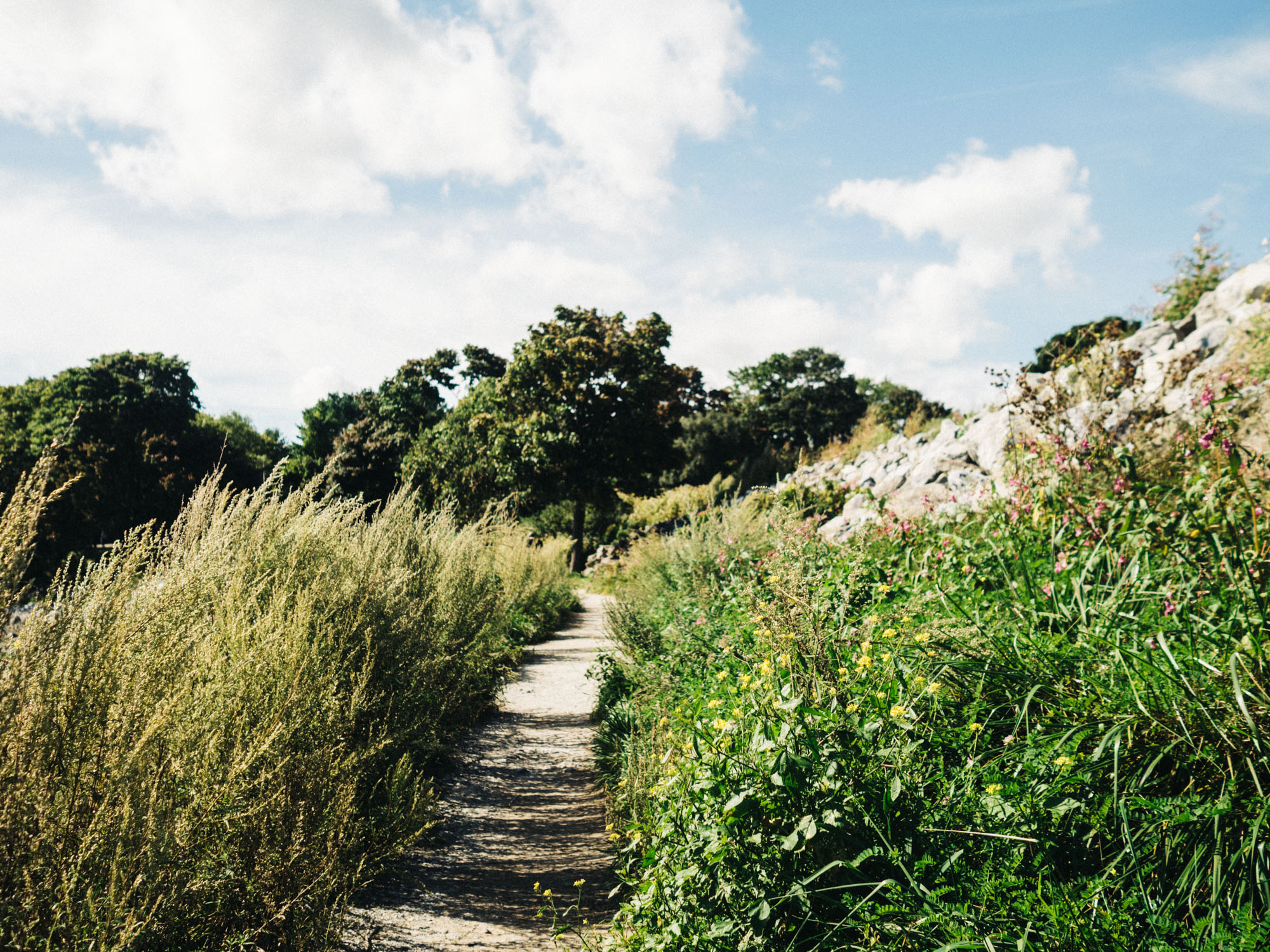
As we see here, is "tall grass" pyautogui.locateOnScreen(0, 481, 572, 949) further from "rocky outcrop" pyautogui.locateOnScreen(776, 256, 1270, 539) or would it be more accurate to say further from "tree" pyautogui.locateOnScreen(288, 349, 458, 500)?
"tree" pyautogui.locateOnScreen(288, 349, 458, 500)

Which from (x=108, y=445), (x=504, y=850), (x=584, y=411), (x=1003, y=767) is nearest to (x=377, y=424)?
(x=108, y=445)

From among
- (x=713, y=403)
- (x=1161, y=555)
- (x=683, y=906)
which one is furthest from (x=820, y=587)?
(x=713, y=403)

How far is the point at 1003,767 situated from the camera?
7.52 ft

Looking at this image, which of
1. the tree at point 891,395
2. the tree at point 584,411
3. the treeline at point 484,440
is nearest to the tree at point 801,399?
the tree at point 891,395

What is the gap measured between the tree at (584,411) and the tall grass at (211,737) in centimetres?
1493

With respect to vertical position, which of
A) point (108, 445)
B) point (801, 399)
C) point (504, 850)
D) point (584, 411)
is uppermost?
point (801, 399)

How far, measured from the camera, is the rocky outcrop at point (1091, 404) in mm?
4426

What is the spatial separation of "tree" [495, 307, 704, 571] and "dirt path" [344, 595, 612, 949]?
13.0m

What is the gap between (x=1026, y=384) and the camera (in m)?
4.67

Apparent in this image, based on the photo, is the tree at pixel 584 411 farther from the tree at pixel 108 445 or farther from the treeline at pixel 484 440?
the tree at pixel 108 445

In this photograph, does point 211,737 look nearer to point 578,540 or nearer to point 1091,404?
point 1091,404

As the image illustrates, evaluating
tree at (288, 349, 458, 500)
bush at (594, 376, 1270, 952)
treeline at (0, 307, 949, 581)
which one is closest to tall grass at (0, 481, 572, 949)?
bush at (594, 376, 1270, 952)

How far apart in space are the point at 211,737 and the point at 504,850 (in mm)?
2157

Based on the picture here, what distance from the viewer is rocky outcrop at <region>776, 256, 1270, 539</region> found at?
174 inches
